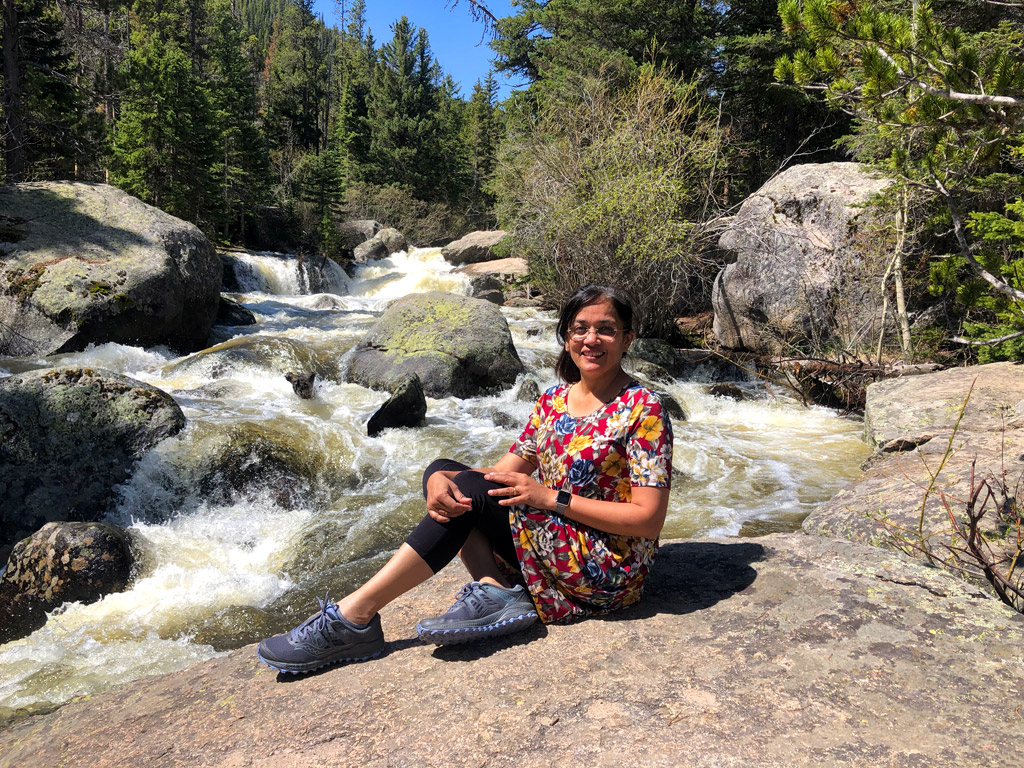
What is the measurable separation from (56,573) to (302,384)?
4285 mm

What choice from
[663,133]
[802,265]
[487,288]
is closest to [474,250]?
[487,288]

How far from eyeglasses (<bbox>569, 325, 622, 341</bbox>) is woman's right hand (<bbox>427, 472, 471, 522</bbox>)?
0.71 metres

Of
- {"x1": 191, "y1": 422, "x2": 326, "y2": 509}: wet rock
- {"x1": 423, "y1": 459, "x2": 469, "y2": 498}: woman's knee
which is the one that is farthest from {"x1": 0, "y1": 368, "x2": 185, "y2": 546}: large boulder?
{"x1": 423, "y1": 459, "x2": 469, "y2": 498}: woman's knee

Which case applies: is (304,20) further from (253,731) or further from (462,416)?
(253,731)

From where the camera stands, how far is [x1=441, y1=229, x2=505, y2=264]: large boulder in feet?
75.2

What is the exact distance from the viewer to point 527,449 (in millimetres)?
2436

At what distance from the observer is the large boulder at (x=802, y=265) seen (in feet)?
33.4

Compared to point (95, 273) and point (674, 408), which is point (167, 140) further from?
point (674, 408)

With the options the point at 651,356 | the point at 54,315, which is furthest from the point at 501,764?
the point at 651,356

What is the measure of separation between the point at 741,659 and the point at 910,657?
0.48 m

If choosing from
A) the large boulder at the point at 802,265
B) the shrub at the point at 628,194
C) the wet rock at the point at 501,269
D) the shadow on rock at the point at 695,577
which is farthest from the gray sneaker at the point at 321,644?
the wet rock at the point at 501,269

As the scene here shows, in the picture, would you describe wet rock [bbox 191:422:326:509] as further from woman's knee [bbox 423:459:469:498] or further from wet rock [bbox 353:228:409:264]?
wet rock [bbox 353:228:409:264]

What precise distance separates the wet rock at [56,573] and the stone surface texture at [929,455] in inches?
180

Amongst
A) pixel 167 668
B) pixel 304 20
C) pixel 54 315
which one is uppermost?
pixel 304 20
